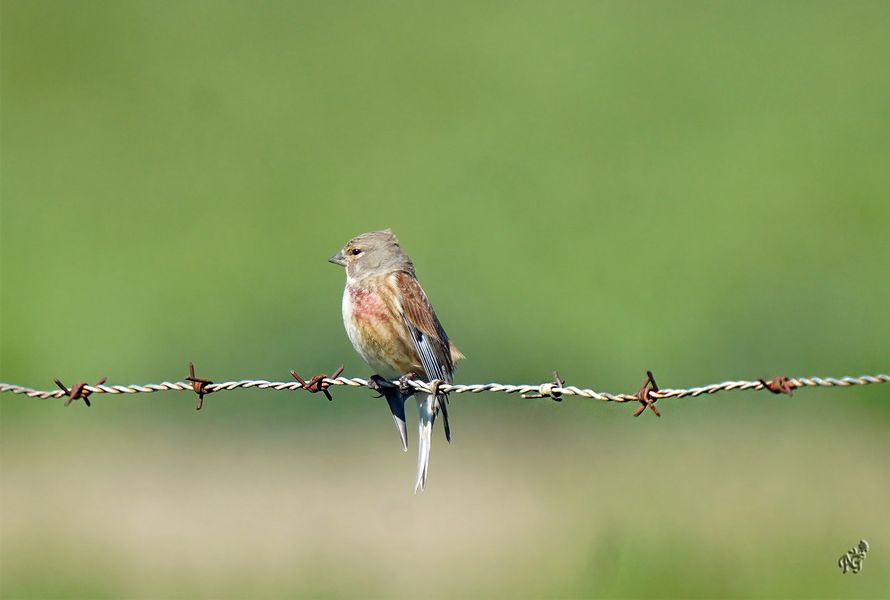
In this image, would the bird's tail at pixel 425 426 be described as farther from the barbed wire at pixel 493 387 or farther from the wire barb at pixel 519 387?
the wire barb at pixel 519 387

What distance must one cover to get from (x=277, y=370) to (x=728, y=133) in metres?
9.72

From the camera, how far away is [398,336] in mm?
6707

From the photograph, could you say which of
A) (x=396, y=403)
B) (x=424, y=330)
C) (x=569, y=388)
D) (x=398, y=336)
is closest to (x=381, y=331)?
(x=398, y=336)

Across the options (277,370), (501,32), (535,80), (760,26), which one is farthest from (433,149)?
(277,370)

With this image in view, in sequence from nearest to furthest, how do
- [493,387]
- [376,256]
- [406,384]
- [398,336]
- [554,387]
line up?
1. [554,387]
2. [493,387]
3. [406,384]
4. [398,336]
5. [376,256]

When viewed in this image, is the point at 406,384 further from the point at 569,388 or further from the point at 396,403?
the point at 569,388

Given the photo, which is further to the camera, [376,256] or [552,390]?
[376,256]

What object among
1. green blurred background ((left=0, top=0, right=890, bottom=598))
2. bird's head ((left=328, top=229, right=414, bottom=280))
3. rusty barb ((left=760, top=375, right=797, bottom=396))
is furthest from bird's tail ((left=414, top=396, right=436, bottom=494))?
rusty barb ((left=760, top=375, right=797, bottom=396))

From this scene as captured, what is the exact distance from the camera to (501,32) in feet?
77.6

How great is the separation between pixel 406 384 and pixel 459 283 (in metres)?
8.89

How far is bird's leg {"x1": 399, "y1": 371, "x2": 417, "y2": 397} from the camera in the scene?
253 inches

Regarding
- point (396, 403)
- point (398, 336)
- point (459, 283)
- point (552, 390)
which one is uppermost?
point (459, 283)

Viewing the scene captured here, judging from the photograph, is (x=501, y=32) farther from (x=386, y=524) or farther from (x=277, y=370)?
(x=386, y=524)

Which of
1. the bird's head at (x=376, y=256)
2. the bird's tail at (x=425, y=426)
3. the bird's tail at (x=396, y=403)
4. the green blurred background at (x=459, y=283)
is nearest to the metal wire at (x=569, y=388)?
the bird's tail at (x=396, y=403)
